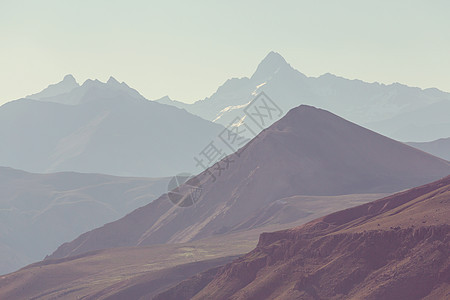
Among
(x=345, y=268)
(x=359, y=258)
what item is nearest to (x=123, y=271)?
(x=345, y=268)

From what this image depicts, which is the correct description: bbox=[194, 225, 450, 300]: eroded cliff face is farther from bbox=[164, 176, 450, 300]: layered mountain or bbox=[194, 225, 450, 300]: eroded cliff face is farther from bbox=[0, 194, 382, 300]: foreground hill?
bbox=[0, 194, 382, 300]: foreground hill

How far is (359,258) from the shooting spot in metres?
77.4

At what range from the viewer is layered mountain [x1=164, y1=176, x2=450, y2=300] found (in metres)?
68.5

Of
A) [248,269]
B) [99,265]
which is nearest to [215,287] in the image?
[248,269]

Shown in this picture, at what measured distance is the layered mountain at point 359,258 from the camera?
225 ft

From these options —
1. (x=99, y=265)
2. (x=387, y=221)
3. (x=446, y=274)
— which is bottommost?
(x=446, y=274)

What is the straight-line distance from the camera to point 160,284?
431ft

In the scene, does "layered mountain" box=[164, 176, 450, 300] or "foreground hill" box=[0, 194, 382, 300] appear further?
"foreground hill" box=[0, 194, 382, 300]

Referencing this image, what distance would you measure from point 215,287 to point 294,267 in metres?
15.6

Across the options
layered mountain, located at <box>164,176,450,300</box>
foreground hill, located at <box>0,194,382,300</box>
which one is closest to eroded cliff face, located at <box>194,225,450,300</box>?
layered mountain, located at <box>164,176,450,300</box>

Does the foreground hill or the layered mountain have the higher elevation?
the foreground hill

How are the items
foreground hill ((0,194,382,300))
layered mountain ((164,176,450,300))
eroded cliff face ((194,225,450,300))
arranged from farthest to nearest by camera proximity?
foreground hill ((0,194,382,300)) → layered mountain ((164,176,450,300)) → eroded cliff face ((194,225,450,300))

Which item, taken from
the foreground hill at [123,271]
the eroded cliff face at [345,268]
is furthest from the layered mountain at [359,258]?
the foreground hill at [123,271]

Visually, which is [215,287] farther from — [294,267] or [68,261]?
[68,261]
